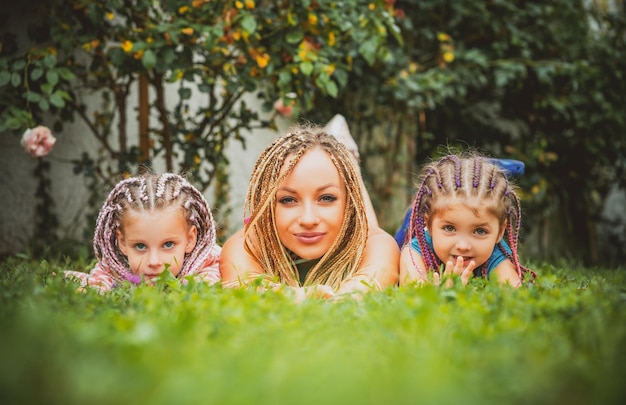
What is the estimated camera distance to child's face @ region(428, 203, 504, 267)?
2762 millimetres

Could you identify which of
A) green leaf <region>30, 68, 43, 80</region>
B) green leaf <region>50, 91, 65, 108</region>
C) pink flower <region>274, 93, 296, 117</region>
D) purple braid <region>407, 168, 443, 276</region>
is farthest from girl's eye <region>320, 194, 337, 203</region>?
green leaf <region>30, 68, 43, 80</region>

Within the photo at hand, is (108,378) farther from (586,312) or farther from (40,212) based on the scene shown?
(40,212)

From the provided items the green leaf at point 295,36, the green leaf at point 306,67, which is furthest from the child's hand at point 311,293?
the green leaf at point 295,36

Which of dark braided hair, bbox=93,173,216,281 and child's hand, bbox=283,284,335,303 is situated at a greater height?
dark braided hair, bbox=93,173,216,281

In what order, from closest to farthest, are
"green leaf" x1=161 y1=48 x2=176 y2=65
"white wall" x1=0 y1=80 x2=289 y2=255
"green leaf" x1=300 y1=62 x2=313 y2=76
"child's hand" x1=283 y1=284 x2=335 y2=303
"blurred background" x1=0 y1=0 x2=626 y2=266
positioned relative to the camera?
"child's hand" x1=283 y1=284 x2=335 y2=303 < "green leaf" x1=161 y1=48 x2=176 y2=65 < "green leaf" x1=300 y1=62 x2=313 y2=76 < "blurred background" x1=0 y1=0 x2=626 y2=266 < "white wall" x1=0 y1=80 x2=289 y2=255

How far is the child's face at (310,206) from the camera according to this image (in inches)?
110

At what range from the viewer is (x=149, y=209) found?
9.27 ft

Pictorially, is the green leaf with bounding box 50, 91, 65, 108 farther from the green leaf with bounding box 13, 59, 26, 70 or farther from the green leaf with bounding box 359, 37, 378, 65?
the green leaf with bounding box 359, 37, 378, 65

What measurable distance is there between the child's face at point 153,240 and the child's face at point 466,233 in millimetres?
1210

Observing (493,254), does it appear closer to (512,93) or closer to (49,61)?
(49,61)

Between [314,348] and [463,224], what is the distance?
54.7 inches

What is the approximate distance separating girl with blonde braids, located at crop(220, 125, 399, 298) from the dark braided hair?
0.46ft

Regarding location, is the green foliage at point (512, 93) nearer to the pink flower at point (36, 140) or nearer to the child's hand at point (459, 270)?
the pink flower at point (36, 140)

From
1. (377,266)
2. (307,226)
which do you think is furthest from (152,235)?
(377,266)
